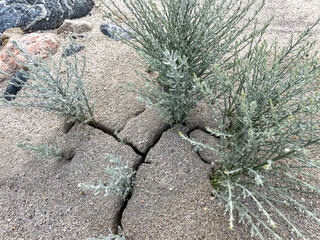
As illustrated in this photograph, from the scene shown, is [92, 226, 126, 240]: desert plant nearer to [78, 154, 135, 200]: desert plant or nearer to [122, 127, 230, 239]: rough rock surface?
[122, 127, 230, 239]: rough rock surface

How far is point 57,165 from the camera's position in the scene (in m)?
1.98

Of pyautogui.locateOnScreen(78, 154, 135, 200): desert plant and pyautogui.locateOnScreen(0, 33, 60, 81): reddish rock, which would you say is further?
pyautogui.locateOnScreen(0, 33, 60, 81): reddish rock

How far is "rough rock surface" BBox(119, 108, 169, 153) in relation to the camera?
197 cm

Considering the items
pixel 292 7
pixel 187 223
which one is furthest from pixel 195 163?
pixel 292 7

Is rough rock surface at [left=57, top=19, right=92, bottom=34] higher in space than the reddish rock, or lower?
higher

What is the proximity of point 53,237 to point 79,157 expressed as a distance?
1.85 ft

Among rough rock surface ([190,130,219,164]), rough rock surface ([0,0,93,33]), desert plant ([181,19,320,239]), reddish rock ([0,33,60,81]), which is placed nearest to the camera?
desert plant ([181,19,320,239])

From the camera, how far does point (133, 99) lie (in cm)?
229

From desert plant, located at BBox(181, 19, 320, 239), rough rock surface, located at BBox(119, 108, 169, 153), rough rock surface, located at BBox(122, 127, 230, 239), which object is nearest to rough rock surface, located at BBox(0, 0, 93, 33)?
rough rock surface, located at BBox(119, 108, 169, 153)

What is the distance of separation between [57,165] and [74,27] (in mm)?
1882

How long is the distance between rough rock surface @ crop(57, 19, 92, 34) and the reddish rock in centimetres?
20

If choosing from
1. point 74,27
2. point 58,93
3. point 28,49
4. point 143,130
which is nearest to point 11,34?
point 28,49

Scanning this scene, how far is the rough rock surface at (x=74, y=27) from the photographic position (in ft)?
10.3

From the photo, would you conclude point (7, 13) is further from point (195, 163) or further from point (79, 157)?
point (195, 163)
